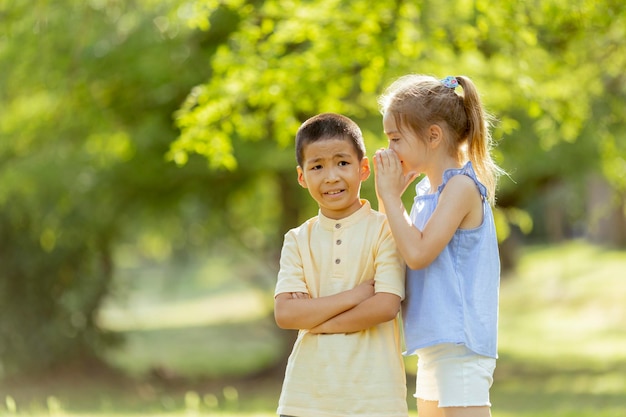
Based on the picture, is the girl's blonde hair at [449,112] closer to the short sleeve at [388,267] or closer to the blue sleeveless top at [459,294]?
the blue sleeveless top at [459,294]

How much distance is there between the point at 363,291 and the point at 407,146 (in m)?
0.51

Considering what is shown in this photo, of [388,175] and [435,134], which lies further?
[435,134]

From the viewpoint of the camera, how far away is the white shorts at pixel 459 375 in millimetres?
3221

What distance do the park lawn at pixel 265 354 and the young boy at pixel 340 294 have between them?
2794 mm

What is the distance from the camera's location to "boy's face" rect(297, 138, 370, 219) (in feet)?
10.8

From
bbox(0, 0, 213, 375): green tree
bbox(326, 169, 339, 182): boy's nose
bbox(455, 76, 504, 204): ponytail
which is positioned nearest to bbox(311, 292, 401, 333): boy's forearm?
bbox(326, 169, 339, 182): boy's nose

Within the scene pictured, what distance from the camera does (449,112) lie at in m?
3.39

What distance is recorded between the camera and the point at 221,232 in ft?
52.1

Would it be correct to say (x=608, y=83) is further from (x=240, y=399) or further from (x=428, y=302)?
(x=428, y=302)

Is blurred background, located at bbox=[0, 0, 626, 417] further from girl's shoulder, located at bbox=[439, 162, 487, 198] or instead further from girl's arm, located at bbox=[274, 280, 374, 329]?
girl's arm, located at bbox=[274, 280, 374, 329]

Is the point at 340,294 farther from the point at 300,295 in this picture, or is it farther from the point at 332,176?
the point at 332,176

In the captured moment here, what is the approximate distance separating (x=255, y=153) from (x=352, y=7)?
457cm

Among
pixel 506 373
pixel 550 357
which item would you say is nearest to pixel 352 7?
pixel 506 373

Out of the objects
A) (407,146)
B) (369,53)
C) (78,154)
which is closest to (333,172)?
(407,146)
